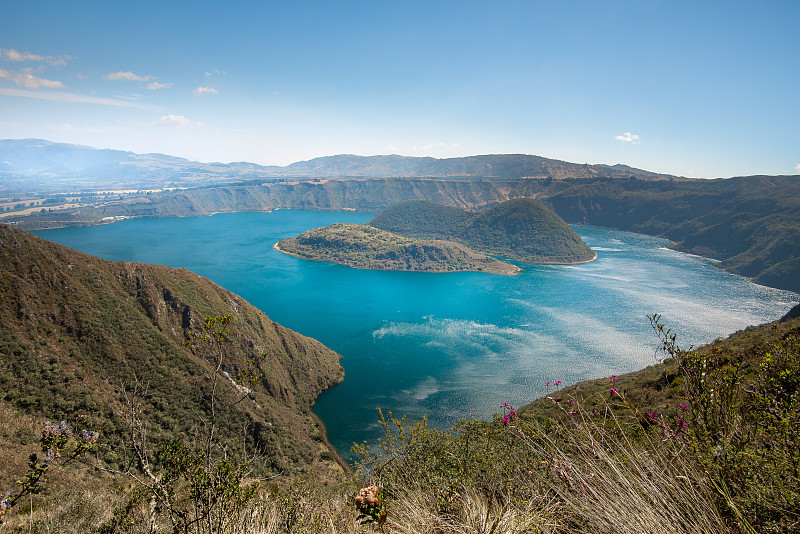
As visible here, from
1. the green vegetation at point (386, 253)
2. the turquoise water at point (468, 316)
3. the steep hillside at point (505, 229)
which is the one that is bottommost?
the turquoise water at point (468, 316)

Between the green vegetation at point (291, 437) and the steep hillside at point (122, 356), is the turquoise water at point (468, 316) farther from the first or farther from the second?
the green vegetation at point (291, 437)

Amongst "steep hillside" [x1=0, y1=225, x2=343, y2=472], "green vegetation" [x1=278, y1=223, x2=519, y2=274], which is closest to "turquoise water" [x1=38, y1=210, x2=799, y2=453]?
"green vegetation" [x1=278, y1=223, x2=519, y2=274]

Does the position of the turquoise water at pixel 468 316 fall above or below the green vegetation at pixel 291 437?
below

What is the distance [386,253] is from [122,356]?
10435cm

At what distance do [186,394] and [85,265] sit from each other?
18.9 meters

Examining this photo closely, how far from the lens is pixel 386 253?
133m

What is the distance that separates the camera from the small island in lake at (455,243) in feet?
419

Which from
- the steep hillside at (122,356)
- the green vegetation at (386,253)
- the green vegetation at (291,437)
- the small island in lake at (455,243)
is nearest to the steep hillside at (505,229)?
the small island in lake at (455,243)

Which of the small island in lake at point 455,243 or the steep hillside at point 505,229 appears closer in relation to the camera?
the small island in lake at point 455,243

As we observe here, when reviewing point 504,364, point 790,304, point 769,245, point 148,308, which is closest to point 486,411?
point 504,364

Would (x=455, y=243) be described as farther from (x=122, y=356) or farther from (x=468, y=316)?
(x=122, y=356)

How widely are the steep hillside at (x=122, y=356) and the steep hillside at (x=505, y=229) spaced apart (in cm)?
11885

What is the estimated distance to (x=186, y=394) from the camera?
32500 mm

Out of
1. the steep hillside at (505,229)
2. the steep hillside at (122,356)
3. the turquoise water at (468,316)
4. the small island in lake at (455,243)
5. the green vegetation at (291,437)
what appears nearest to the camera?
the green vegetation at (291,437)
